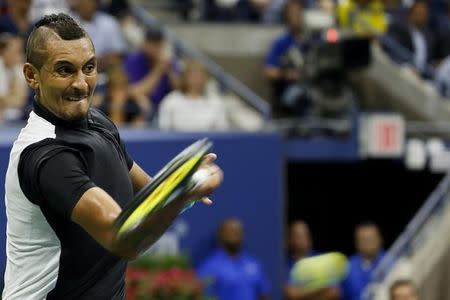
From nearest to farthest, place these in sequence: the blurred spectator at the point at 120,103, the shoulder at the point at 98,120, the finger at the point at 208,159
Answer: the finger at the point at 208,159
the shoulder at the point at 98,120
the blurred spectator at the point at 120,103

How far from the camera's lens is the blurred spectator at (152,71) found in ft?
35.8

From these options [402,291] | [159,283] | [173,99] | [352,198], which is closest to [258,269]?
[159,283]

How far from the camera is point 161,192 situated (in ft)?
10.1

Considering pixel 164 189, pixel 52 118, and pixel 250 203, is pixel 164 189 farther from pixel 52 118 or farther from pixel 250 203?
pixel 250 203

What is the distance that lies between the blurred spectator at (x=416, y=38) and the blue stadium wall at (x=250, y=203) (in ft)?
12.1

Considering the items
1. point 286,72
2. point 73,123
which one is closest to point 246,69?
point 286,72

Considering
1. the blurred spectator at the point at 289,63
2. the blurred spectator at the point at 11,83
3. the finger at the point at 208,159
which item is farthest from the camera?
the blurred spectator at the point at 289,63

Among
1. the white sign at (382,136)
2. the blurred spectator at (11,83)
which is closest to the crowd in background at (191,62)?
the blurred spectator at (11,83)

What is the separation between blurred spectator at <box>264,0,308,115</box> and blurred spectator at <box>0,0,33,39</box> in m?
3.17

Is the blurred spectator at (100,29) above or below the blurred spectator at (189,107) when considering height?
above

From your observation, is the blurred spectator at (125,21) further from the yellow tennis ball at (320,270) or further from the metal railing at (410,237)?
the yellow tennis ball at (320,270)

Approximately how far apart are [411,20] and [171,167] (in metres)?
11.8

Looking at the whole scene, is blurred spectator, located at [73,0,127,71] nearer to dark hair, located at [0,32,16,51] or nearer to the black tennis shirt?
dark hair, located at [0,32,16,51]

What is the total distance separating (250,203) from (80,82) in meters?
7.86
